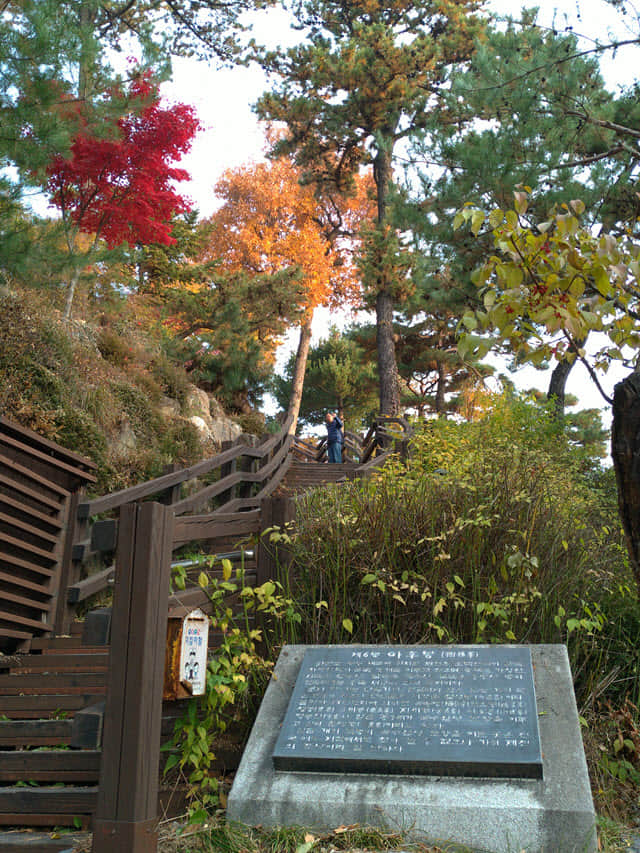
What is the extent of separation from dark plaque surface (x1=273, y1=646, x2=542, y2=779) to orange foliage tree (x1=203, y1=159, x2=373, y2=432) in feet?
69.3

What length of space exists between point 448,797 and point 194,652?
1426 millimetres

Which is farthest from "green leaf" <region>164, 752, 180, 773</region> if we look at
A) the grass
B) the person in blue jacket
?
the person in blue jacket

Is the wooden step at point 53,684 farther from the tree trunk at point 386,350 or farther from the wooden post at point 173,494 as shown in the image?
the tree trunk at point 386,350

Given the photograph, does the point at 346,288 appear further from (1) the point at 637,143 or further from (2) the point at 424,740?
(2) the point at 424,740

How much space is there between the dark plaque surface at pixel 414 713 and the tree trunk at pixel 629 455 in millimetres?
932

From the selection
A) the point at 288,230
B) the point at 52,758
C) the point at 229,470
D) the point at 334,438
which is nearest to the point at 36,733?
the point at 52,758

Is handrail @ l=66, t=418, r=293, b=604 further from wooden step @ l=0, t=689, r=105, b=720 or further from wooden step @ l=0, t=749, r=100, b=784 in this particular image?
wooden step @ l=0, t=749, r=100, b=784

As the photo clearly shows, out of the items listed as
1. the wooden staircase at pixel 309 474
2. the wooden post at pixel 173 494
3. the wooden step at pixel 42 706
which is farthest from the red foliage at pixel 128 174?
the wooden step at pixel 42 706

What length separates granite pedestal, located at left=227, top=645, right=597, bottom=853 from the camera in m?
3.29

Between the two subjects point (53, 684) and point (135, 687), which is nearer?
point (135, 687)

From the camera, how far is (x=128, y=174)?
14414 mm

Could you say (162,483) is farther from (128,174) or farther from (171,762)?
(128,174)

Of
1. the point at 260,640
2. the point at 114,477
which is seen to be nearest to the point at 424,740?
the point at 260,640

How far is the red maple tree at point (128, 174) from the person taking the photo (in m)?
14.0
